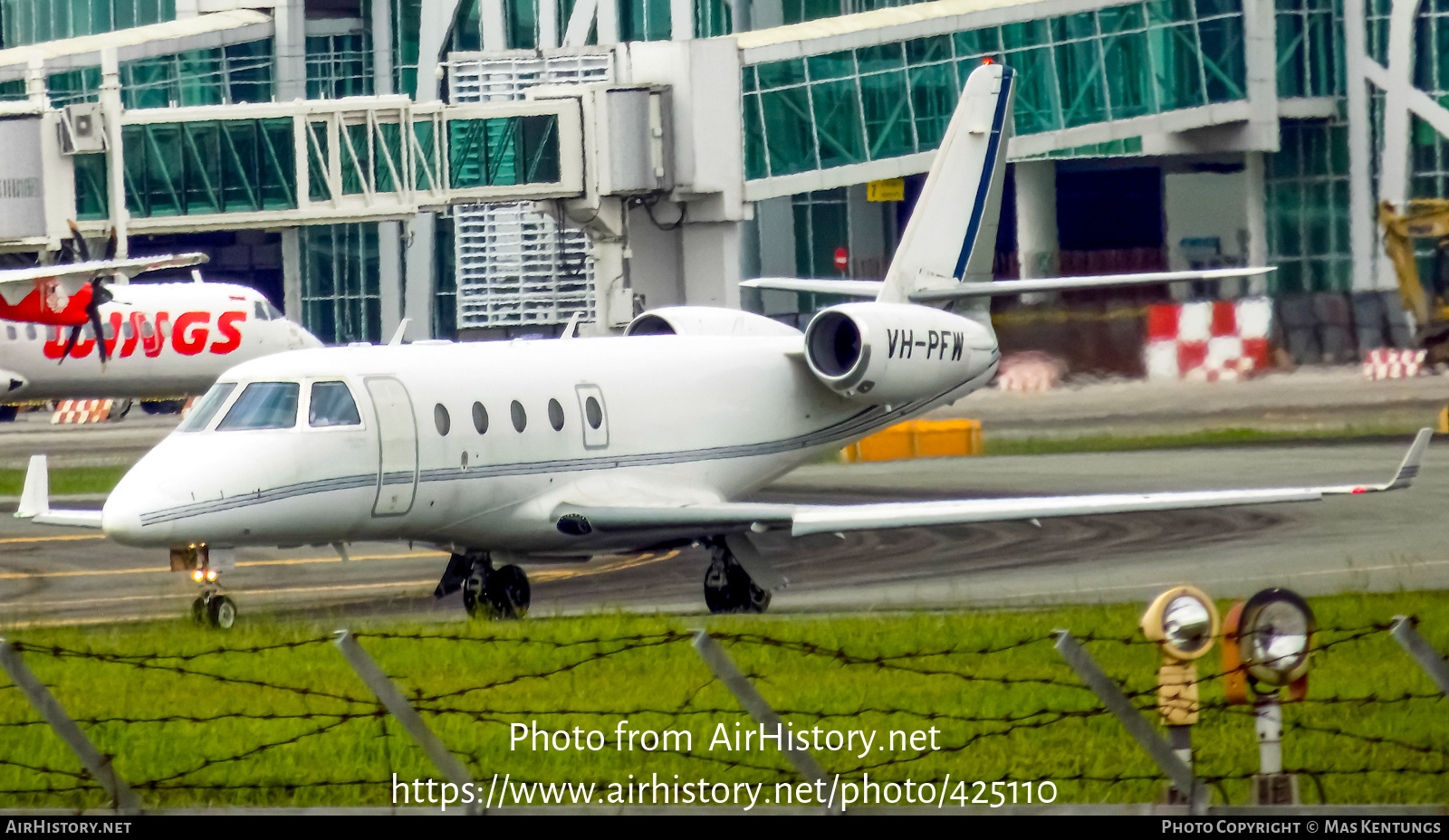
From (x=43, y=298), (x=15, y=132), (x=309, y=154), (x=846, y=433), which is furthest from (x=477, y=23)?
(x=846, y=433)

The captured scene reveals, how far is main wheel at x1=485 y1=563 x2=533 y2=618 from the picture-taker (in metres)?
23.5

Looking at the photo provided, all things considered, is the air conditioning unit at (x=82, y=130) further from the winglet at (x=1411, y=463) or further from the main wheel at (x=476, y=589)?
the winglet at (x=1411, y=463)

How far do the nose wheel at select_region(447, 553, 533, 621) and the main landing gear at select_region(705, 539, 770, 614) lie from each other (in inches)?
74.7

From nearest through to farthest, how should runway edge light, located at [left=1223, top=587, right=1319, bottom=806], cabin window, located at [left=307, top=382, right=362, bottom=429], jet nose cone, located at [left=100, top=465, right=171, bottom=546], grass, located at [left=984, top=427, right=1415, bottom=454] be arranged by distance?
runway edge light, located at [left=1223, top=587, right=1319, bottom=806] → jet nose cone, located at [left=100, top=465, right=171, bottom=546] → cabin window, located at [left=307, top=382, right=362, bottom=429] → grass, located at [left=984, top=427, right=1415, bottom=454]

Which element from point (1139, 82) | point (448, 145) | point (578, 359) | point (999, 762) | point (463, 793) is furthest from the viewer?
point (1139, 82)

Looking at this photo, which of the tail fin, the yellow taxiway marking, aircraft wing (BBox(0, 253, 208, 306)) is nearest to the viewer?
the tail fin

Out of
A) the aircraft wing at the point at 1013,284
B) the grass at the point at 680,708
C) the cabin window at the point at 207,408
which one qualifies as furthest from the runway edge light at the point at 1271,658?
the aircraft wing at the point at 1013,284

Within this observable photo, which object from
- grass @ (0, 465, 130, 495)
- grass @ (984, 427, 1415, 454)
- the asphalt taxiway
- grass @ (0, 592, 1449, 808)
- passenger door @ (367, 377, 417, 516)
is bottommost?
the asphalt taxiway

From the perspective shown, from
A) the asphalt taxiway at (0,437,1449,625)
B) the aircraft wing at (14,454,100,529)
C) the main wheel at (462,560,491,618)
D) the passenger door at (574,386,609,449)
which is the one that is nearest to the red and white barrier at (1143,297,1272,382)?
the asphalt taxiway at (0,437,1449,625)

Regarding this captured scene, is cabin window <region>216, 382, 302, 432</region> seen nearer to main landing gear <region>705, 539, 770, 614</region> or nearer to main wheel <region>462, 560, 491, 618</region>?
main wheel <region>462, 560, 491, 618</region>

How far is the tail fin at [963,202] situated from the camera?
2895 centimetres
